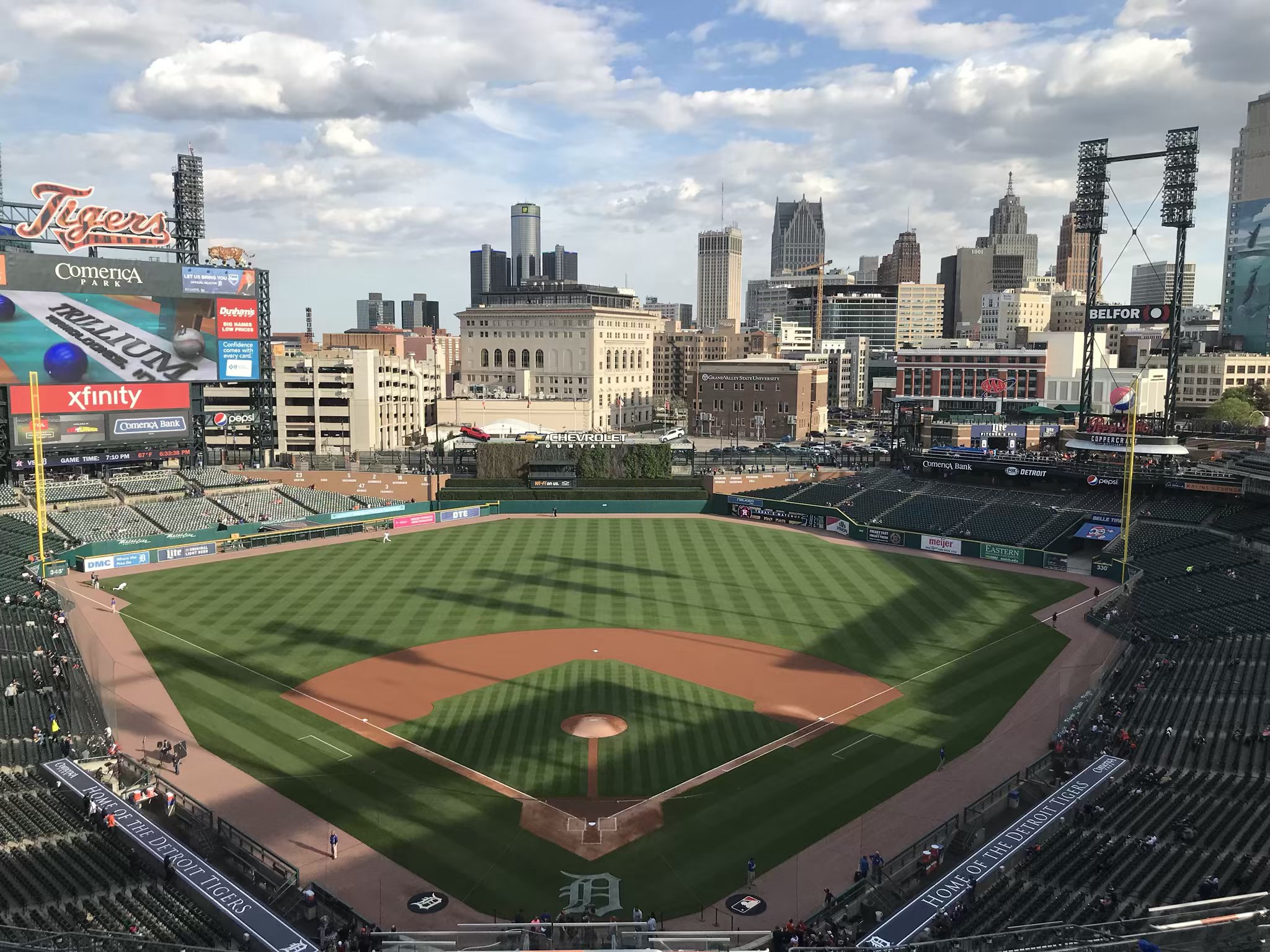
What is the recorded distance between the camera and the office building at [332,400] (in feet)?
307

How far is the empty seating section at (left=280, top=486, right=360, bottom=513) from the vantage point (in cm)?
6806

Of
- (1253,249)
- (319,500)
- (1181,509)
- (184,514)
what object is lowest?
(319,500)

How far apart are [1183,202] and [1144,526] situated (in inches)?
870

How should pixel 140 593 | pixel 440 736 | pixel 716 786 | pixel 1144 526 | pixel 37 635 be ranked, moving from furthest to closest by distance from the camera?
pixel 1144 526 → pixel 140 593 → pixel 37 635 → pixel 440 736 → pixel 716 786

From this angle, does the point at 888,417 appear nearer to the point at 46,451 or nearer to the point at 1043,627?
the point at 1043,627

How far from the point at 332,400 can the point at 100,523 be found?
38.0 meters

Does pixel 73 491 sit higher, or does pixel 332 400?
pixel 332 400

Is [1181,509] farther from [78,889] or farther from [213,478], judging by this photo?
[213,478]

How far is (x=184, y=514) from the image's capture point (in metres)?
61.5

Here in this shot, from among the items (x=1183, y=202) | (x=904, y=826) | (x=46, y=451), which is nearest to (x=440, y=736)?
(x=904, y=826)

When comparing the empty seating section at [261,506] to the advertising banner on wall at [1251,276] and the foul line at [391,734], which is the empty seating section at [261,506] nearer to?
the foul line at [391,734]

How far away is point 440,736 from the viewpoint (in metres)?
30.6

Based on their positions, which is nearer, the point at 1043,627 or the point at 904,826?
the point at 904,826

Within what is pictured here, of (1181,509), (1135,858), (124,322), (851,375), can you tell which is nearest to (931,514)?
(1181,509)
